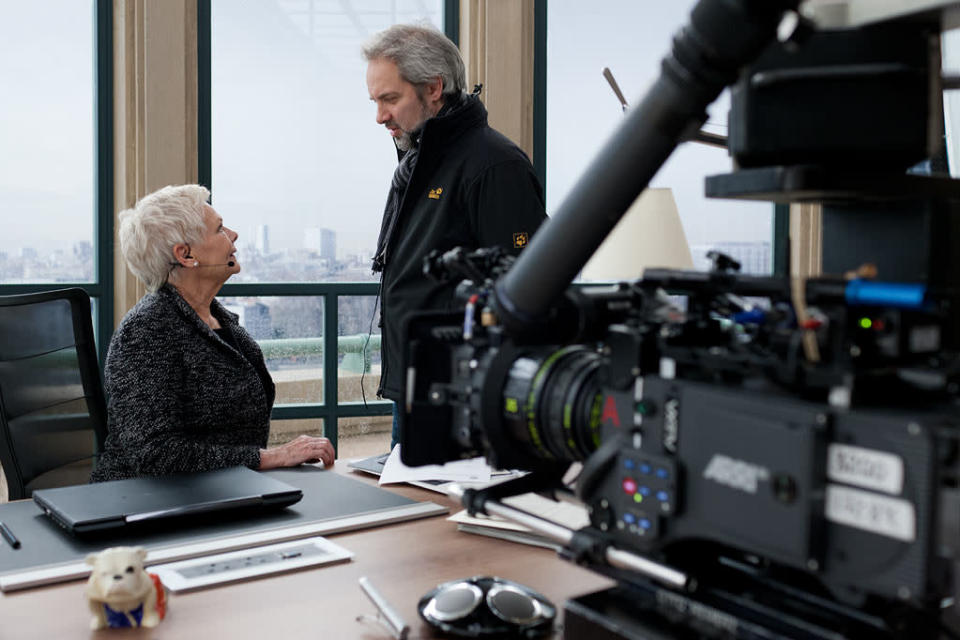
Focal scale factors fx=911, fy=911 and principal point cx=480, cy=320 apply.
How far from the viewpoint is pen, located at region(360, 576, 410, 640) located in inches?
40.8

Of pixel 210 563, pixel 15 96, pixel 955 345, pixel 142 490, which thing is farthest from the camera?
pixel 15 96

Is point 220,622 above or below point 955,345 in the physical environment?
below

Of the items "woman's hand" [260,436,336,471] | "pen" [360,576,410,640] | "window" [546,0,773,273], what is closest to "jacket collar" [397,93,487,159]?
"woman's hand" [260,436,336,471]

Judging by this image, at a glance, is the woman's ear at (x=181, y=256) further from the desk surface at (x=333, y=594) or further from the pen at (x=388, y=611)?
the pen at (x=388, y=611)

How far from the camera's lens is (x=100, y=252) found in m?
3.38

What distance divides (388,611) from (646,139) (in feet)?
2.06

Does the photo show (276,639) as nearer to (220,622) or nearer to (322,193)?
(220,622)

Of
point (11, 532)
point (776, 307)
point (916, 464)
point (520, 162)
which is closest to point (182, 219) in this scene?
point (520, 162)

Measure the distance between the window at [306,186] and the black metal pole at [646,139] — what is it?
282 centimetres

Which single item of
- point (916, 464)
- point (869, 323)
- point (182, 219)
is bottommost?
point (916, 464)

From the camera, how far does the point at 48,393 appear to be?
7.00 ft

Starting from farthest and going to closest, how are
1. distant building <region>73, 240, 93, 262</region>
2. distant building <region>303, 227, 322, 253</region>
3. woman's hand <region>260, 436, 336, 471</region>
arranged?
distant building <region>303, 227, 322, 253</region>
distant building <region>73, 240, 93, 262</region>
woman's hand <region>260, 436, 336, 471</region>

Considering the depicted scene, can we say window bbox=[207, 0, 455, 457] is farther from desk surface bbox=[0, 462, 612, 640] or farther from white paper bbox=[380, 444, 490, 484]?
desk surface bbox=[0, 462, 612, 640]

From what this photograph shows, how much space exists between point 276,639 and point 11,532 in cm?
59
